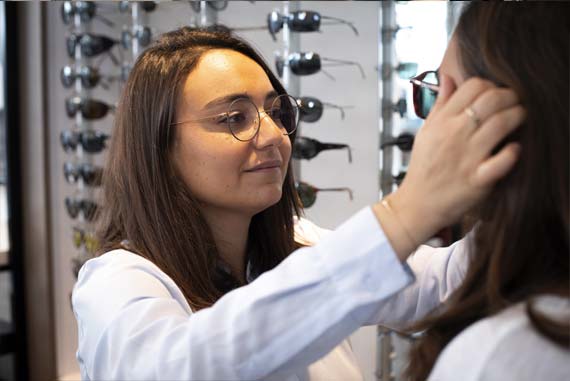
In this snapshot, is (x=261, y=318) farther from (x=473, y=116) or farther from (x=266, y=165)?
(x=266, y=165)

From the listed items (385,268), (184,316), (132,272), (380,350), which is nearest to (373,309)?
(385,268)

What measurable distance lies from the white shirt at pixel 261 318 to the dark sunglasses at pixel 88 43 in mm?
2370

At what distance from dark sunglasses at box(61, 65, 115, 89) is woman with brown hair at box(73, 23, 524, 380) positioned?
75.6 inches

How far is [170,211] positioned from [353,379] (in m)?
0.49

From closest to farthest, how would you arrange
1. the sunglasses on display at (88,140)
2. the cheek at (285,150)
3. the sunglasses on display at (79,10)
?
the cheek at (285,150) < the sunglasses on display at (79,10) < the sunglasses on display at (88,140)

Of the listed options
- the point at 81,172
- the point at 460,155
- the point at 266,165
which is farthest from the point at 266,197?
the point at 81,172

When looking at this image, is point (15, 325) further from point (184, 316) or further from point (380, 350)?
point (184, 316)

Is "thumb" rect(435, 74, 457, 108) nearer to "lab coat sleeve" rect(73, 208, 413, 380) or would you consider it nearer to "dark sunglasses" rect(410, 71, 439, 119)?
"lab coat sleeve" rect(73, 208, 413, 380)

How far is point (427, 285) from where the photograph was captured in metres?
1.10

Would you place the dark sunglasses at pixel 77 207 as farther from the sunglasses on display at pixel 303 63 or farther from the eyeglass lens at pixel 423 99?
the eyeglass lens at pixel 423 99

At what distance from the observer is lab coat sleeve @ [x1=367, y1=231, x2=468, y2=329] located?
107 centimetres

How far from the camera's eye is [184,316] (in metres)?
0.87

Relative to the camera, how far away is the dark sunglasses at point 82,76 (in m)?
3.04

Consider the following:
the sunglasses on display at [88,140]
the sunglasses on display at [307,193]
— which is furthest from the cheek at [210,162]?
the sunglasses on display at [88,140]
